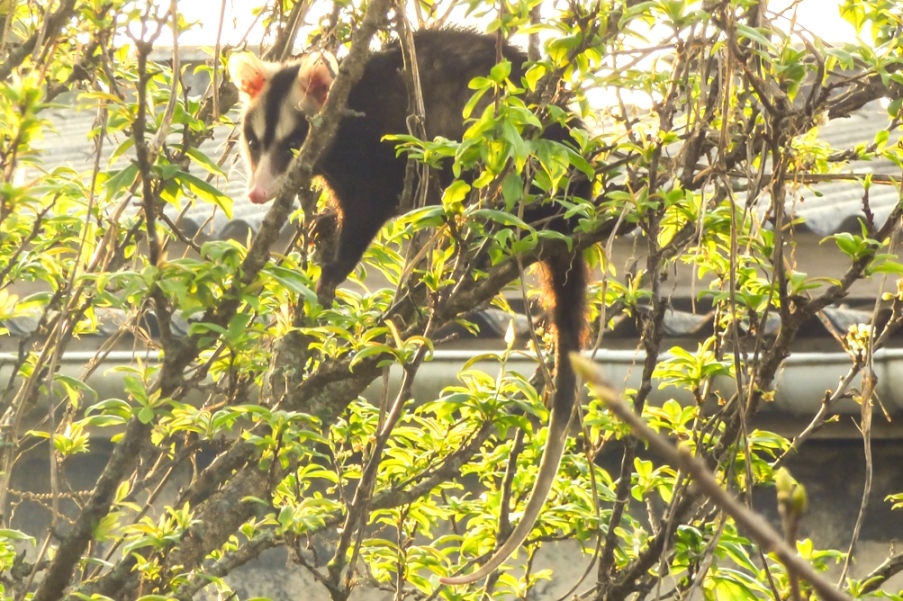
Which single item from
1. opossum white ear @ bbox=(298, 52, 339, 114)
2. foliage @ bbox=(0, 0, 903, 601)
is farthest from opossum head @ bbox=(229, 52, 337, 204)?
foliage @ bbox=(0, 0, 903, 601)

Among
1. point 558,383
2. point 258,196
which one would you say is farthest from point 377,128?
point 558,383

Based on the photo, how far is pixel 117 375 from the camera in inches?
146

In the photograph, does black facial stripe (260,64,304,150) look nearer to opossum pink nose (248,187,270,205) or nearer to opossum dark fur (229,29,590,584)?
opossum dark fur (229,29,590,584)

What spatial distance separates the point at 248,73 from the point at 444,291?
1726 millimetres

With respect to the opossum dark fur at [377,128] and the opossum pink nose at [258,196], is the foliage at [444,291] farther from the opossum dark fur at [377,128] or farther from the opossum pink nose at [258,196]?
the opossum pink nose at [258,196]

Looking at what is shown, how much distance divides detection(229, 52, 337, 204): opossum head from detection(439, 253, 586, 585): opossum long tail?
4.14 ft

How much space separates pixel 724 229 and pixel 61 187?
1.41 m

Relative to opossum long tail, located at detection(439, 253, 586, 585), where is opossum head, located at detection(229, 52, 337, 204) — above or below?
above

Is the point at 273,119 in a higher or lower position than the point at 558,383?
higher

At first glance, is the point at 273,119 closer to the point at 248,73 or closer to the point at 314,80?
the point at 314,80

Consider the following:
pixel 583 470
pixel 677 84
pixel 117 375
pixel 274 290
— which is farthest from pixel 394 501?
pixel 117 375

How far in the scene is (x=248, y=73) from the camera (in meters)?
3.71

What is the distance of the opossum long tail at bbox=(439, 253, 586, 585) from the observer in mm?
2285

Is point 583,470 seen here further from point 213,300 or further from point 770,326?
point 770,326
